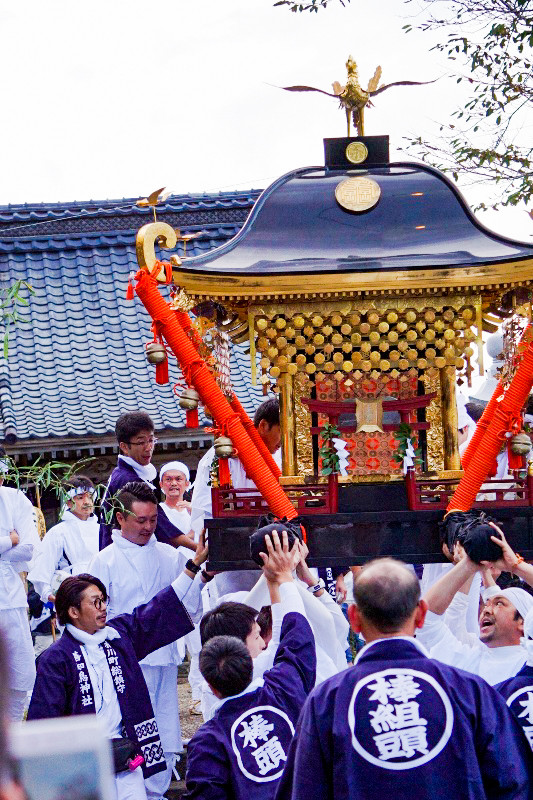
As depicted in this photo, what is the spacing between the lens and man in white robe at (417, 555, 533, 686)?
4422 mm

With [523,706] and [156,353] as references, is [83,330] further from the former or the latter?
[523,706]

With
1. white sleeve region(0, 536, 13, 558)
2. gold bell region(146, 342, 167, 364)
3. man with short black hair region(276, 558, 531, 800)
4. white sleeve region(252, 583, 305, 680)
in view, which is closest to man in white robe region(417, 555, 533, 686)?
white sleeve region(252, 583, 305, 680)

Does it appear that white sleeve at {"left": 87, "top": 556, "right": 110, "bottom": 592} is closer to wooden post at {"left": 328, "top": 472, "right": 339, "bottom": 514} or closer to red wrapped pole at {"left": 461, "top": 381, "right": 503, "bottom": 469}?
wooden post at {"left": 328, "top": 472, "right": 339, "bottom": 514}

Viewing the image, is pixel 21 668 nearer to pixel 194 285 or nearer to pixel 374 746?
pixel 194 285

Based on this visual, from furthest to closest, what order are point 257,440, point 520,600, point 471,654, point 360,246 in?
1. point 257,440
2. point 360,246
3. point 520,600
4. point 471,654

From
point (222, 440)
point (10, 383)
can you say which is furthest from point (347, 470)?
point (10, 383)

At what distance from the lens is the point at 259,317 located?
5738 mm

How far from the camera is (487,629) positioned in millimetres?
4566

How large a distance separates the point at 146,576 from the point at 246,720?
105 inches

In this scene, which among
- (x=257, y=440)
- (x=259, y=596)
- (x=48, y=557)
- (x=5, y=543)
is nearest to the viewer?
(x=259, y=596)

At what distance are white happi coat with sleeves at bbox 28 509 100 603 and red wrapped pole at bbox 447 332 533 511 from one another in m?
4.27

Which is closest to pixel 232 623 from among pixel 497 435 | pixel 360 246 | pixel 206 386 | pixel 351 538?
pixel 351 538

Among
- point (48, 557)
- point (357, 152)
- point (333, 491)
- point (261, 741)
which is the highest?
point (357, 152)

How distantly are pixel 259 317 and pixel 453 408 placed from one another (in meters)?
1.21
